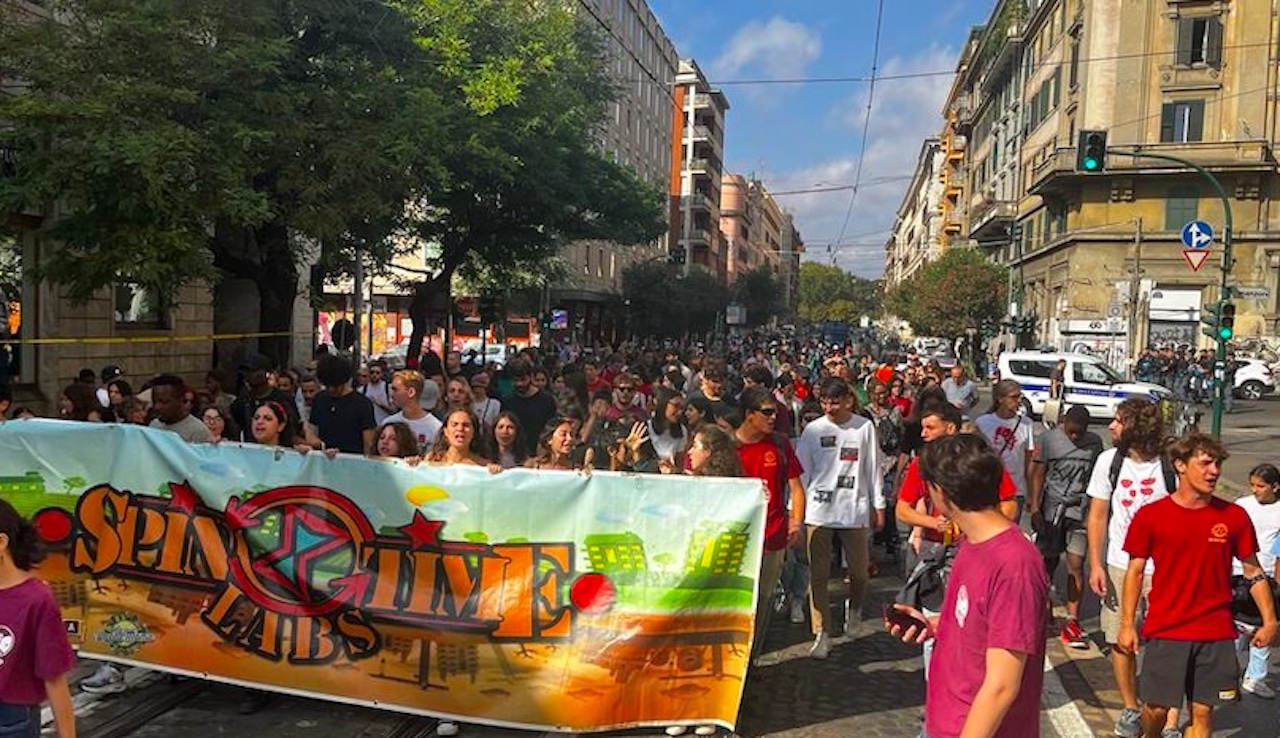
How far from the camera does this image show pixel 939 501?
308 centimetres

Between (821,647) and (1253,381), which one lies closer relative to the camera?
(821,647)

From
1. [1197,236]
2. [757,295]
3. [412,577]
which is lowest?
[412,577]

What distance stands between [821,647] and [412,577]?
2747mm

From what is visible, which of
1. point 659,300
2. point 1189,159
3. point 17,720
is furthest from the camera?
point 659,300

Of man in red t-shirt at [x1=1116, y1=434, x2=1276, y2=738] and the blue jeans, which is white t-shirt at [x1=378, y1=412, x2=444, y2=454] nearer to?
man in red t-shirt at [x1=1116, y1=434, x2=1276, y2=738]

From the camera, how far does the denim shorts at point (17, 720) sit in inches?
122

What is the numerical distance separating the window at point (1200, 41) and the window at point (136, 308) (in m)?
39.9

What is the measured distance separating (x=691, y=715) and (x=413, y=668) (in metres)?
1.36

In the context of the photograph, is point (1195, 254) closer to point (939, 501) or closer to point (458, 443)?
point (458, 443)

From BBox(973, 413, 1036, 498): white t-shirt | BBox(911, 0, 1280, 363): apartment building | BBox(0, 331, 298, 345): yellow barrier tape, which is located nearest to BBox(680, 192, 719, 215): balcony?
BBox(911, 0, 1280, 363): apartment building

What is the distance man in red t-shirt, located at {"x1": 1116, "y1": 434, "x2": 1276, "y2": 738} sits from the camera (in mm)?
4535

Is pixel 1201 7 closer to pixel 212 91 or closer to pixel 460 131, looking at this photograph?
pixel 460 131

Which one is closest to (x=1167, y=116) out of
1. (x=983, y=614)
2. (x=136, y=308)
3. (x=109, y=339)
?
(x=136, y=308)

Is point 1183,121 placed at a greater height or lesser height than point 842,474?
greater
